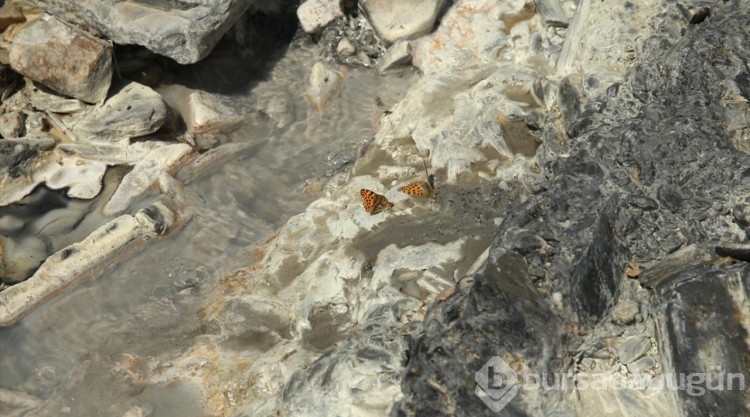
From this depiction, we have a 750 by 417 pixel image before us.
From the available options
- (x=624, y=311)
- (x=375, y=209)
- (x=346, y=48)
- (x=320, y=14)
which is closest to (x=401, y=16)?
(x=346, y=48)

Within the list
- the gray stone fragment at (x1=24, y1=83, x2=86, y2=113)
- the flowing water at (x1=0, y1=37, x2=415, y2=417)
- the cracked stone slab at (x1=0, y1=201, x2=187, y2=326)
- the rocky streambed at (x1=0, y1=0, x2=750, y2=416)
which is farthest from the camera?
the gray stone fragment at (x1=24, y1=83, x2=86, y2=113)

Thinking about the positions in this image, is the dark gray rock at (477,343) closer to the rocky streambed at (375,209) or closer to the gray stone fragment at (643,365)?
the rocky streambed at (375,209)

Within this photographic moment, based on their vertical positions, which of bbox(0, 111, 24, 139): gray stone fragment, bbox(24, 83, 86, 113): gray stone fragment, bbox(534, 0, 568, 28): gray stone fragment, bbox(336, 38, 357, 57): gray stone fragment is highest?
bbox(534, 0, 568, 28): gray stone fragment

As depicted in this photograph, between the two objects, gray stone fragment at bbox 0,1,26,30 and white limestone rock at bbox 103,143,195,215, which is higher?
gray stone fragment at bbox 0,1,26,30

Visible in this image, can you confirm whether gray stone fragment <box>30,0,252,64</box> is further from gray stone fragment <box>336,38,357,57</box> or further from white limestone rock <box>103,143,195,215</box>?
gray stone fragment <box>336,38,357,57</box>

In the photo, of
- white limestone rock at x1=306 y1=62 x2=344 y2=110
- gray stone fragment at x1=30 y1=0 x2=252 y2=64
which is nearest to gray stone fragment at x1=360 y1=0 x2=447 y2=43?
white limestone rock at x1=306 y1=62 x2=344 y2=110

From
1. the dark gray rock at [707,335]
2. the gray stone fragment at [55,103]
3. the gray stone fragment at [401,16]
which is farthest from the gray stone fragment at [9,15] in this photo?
the dark gray rock at [707,335]

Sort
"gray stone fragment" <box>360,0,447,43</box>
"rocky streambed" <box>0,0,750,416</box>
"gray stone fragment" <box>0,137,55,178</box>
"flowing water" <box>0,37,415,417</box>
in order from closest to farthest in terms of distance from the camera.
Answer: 1. "rocky streambed" <box>0,0,750,416</box>
2. "flowing water" <box>0,37,415,417</box>
3. "gray stone fragment" <box>0,137,55,178</box>
4. "gray stone fragment" <box>360,0,447,43</box>
